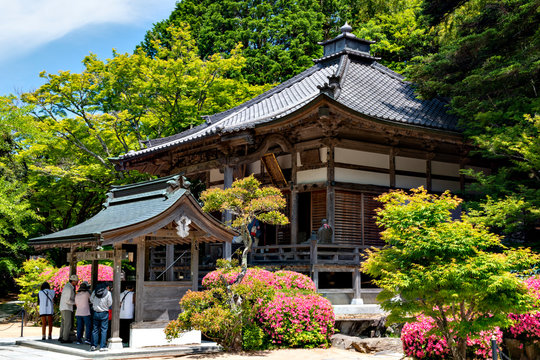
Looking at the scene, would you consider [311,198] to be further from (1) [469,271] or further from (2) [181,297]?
(1) [469,271]

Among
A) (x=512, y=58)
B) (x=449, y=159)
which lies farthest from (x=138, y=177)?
(x=512, y=58)

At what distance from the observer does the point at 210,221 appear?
41.8 feet

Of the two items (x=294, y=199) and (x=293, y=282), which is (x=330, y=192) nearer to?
(x=294, y=199)

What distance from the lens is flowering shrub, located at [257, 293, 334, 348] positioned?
1285 centimetres

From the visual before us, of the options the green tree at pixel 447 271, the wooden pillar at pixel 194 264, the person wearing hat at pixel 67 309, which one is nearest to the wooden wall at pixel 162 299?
the wooden pillar at pixel 194 264

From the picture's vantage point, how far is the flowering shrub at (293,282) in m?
14.1

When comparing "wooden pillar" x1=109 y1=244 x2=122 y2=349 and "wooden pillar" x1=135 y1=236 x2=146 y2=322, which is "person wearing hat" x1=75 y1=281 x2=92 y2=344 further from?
"wooden pillar" x1=135 y1=236 x2=146 y2=322

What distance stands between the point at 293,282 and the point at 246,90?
17.7 m

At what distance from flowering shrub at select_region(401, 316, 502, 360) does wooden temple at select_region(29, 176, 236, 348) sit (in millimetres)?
4693

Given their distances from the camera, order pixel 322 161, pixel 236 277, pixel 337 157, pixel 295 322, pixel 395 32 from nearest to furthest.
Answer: pixel 295 322, pixel 236 277, pixel 337 157, pixel 322 161, pixel 395 32

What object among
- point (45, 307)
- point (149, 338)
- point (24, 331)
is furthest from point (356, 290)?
point (24, 331)

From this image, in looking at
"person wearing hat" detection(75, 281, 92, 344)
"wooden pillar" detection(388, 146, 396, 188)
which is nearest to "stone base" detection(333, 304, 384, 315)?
"wooden pillar" detection(388, 146, 396, 188)

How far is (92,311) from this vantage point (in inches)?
483

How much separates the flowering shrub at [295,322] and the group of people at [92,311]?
10.3ft
